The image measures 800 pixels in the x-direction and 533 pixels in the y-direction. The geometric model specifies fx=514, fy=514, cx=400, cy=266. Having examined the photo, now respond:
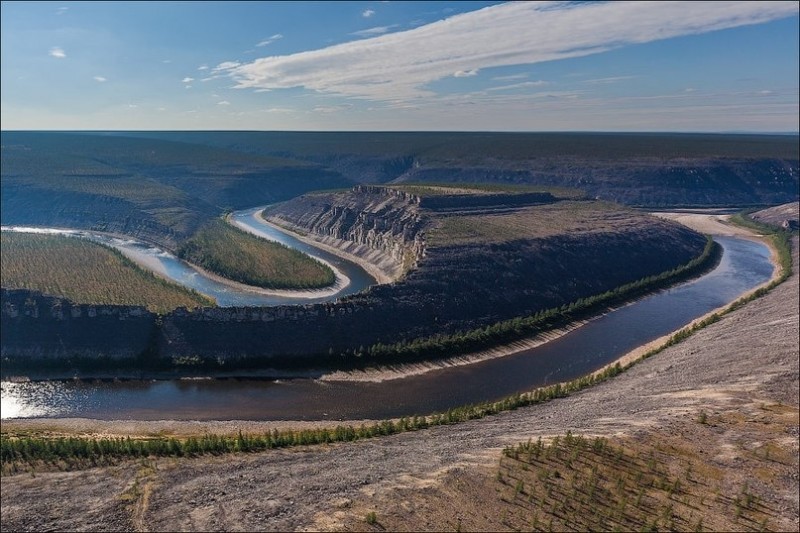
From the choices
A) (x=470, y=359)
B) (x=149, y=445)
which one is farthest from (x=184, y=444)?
(x=470, y=359)

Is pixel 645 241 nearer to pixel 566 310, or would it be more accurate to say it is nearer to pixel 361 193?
pixel 566 310

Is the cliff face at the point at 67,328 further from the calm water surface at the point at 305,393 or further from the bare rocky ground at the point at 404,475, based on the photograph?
the bare rocky ground at the point at 404,475

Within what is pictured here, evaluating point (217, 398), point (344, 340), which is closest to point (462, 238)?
point (344, 340)

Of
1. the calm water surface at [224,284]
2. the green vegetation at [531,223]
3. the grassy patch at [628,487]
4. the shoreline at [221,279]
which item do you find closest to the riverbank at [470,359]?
the grassy patch at [628,487]

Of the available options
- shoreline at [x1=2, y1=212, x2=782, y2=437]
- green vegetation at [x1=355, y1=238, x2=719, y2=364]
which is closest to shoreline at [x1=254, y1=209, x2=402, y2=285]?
green vegetation at [x1=355, y1=238, x2=719, y2=364]

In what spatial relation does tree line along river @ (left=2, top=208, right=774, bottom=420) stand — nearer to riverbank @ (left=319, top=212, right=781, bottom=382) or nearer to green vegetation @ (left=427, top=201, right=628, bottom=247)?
riverbank @ (left=319, top=212, right=781, bottom=382)

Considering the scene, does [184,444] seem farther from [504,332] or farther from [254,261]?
[254,261]
